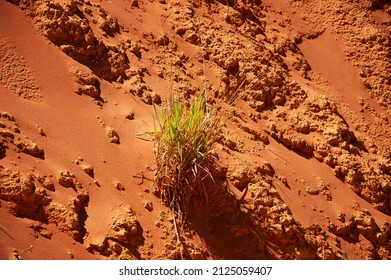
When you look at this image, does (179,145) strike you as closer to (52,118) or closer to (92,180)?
(92,180)

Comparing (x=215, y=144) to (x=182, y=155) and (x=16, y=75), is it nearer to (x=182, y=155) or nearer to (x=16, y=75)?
(x=182, y=155)

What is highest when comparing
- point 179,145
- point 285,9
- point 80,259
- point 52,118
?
point 285,9

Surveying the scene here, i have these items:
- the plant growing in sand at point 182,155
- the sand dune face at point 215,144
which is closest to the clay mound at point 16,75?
the sand dune face at point 215,144

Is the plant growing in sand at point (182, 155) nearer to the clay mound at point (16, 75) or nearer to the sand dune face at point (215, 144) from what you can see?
the sand dune face at point (215, 144)

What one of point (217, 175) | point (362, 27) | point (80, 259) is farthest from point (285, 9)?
point (80, 259)

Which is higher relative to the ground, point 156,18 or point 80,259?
point 156,18
